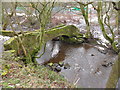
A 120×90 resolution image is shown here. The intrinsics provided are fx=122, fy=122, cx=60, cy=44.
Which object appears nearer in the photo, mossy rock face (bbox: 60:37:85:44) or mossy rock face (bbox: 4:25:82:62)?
mossy rock face (bbox: 4:25:82:62)

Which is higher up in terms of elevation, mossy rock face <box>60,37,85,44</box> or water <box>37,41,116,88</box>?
mossy rock face <box>60,37,85,44</box>

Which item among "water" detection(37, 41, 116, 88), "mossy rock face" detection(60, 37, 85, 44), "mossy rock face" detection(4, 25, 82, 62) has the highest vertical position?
"mossy rock face" detection(4, 25, 82, 62)

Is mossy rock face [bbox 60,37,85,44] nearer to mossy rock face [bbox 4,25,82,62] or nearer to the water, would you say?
the water

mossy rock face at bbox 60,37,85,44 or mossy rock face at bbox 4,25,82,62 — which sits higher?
mossy rock face at bbox 4,25,82,62

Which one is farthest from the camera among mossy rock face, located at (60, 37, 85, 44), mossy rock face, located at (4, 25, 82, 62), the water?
mossy rock face, located at (60, 37, 85, 44)

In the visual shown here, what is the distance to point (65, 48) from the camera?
11.6 metres

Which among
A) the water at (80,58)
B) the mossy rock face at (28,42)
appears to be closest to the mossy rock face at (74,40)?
the water at (80,58)

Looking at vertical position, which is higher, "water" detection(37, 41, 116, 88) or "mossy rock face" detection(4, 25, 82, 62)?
"mossy rock face" detection(4, 25, 82, 62)

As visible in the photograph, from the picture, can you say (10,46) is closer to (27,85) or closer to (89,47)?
(27,85)

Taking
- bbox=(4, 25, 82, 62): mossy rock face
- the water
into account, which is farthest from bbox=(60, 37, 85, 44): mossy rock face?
bbox=(4, 25, 82, 62): mossy rock face

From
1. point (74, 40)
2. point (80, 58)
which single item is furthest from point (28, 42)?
point (74, 40)

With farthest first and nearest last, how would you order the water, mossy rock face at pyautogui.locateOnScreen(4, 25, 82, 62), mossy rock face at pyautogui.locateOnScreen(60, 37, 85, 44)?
mossy rock face at pyautogui.locateOnScreen(60, 37, 85, 44), the water, mossy rock face at pyautogui.locateOnScreen(4, 25, 82, 62)

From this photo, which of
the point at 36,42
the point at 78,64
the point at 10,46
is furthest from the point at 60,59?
the point at 10,46

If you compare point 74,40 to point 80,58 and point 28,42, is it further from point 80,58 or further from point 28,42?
point 28,42
